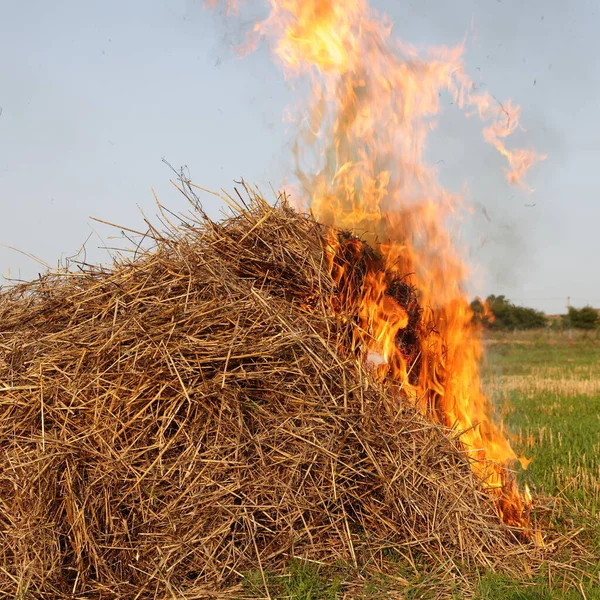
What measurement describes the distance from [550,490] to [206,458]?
3731 millimetres

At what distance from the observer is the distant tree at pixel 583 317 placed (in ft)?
137

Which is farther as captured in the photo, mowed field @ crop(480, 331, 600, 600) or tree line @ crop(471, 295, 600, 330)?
tree line @ crop(471, 295, 600, 330)

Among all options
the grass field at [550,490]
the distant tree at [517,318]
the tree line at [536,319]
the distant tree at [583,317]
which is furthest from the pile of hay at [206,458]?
the distant tree at [583,317]

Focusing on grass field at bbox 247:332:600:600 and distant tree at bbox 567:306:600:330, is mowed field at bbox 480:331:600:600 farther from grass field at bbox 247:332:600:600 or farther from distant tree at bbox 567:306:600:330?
distant tree at bbox 567:306:600:330

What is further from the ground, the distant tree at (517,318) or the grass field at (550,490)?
the distant tree at (517,318)

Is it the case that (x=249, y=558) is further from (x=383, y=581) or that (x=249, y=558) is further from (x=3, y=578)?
(x=3, y=578)

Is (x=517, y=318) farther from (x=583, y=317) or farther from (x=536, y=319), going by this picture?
(x=583, y=317)

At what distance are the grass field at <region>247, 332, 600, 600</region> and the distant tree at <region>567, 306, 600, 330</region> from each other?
2526 centimetres

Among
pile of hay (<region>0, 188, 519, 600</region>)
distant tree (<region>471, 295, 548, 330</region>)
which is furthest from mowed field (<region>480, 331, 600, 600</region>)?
distant tree (<region>471, 295, 548, 330</region>)

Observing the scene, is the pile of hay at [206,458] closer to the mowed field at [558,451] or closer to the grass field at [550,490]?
the grass field at [550,490]

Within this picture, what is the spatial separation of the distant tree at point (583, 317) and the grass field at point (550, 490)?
994 inches

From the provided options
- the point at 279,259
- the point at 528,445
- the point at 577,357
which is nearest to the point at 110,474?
the point at 279,259

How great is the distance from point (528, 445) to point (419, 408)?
4.25m

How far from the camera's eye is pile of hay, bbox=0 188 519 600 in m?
4.02
